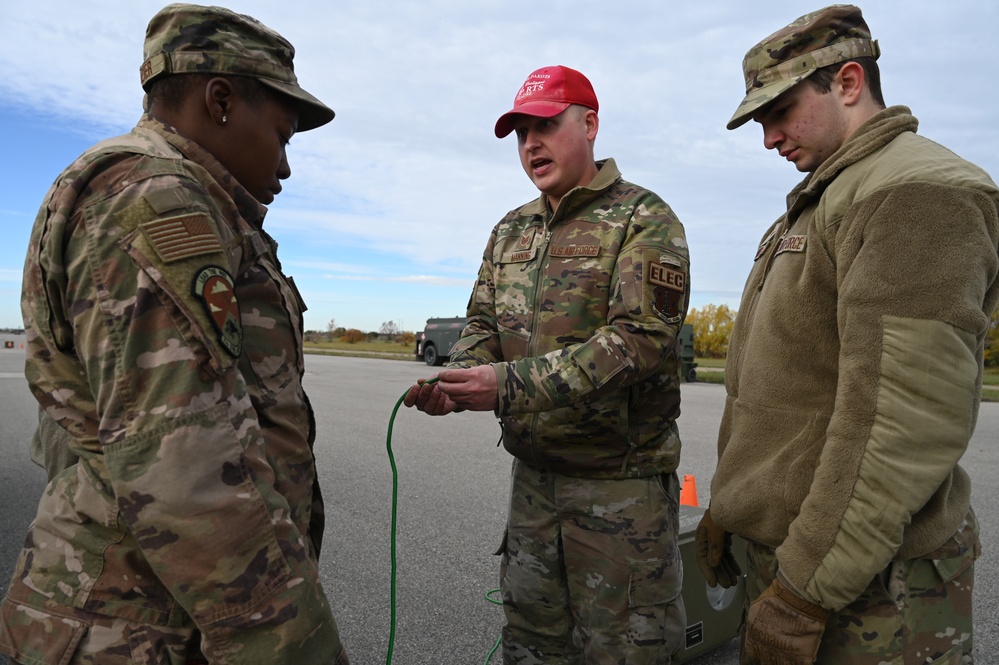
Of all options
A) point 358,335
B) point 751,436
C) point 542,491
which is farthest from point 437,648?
point 358,335

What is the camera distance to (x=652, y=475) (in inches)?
99.5

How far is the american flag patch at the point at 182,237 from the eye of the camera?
4.10 ft

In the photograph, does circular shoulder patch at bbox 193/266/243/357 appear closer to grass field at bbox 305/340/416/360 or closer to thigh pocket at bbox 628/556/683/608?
thigh pocket at bbox 628/556/683/608

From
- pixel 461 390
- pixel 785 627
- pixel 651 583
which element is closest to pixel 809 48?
pixel 461 390

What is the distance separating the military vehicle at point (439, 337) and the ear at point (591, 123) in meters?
21.4

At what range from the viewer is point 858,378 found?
1.63 m

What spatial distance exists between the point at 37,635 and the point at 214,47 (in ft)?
3.91

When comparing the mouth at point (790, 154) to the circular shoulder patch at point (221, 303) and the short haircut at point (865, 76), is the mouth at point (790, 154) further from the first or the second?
the circular shoulder patch at point (221, 303)

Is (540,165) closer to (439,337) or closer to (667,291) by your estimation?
(667,291)

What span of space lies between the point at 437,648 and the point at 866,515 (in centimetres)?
237

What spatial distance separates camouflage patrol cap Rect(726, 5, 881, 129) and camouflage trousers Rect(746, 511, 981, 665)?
1216mm

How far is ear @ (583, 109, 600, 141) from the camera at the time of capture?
2691mm

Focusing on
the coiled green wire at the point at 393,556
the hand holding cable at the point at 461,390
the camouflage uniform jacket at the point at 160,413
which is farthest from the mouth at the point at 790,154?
the camouflage uniform jacket at the point at 160,413

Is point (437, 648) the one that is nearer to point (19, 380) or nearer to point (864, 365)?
point (864, 365)
